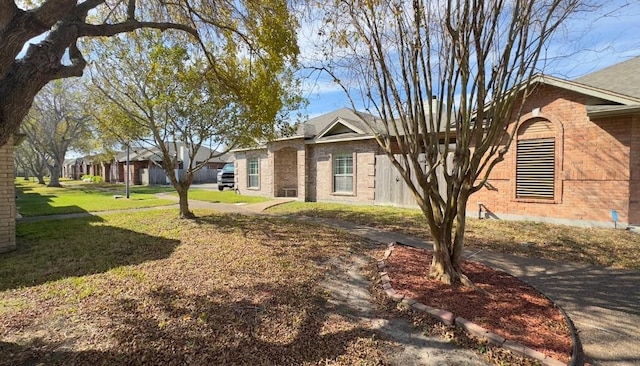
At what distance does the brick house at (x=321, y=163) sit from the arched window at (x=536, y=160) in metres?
5.69

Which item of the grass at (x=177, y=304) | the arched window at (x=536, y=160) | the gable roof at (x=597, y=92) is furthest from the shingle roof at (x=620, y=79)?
the grass at (x=177, y=304)

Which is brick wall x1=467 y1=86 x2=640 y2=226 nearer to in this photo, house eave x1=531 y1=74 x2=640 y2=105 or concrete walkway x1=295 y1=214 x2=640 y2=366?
house eave x1=531 y1=74 x2=640 y2=105

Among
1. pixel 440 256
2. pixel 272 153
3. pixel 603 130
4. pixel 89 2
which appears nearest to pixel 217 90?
pixel 89 2

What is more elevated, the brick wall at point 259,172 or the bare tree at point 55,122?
the bare tree at point 55,122

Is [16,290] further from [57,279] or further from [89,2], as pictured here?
[89,2]

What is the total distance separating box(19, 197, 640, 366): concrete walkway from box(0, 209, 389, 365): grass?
2.12ft

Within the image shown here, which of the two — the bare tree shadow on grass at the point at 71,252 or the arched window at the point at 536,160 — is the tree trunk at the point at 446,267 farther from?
the arched window at the point at 536,160

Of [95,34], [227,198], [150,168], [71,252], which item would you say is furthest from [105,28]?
[150,168]

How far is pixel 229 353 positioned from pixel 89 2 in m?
4.74

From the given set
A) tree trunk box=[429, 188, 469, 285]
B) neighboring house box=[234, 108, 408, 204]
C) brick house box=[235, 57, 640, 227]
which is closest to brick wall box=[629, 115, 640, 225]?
brick house box=[235, 57, 640, 227]

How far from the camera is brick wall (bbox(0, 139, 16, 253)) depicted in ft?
22.0

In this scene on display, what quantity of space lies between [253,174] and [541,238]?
1676 cm

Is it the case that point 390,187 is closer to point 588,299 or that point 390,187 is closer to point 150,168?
point 588,299

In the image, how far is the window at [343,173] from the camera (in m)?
15.4
